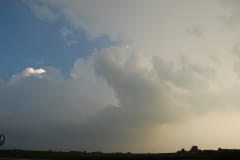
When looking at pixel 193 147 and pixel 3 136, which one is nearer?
pixel 3 136

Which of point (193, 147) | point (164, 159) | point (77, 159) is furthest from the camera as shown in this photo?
point (193, 147)

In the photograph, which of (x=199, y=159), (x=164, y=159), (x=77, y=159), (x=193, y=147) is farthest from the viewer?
(x=193, y=147)

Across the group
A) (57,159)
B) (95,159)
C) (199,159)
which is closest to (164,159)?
(199,159)

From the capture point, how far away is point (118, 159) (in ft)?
201

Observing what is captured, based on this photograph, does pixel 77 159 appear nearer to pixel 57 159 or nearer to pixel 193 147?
pixel 57 159

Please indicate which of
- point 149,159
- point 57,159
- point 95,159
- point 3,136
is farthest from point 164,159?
point 3,136

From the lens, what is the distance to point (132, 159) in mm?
61125

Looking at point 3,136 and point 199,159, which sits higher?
point 3,136

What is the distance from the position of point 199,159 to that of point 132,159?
34.9 feet

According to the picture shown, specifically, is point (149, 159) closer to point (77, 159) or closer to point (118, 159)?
point (118, 159)

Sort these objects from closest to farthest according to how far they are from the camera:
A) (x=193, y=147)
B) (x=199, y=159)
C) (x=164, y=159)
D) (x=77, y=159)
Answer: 1. (x=199, y=159)
2. (x=164, y=159)
3. (x=77, y=159)
4. (x=193, y=147)

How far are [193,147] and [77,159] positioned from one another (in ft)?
80.9

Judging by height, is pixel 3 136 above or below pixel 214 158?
above

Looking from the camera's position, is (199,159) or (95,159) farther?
(95,159)
